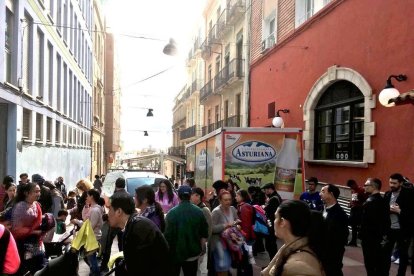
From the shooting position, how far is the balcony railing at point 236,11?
2220 cm

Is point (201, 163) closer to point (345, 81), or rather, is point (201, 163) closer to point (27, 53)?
point (345, 81)

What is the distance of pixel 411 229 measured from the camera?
679 centimetres

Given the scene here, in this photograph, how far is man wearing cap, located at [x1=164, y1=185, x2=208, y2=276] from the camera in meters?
5.55

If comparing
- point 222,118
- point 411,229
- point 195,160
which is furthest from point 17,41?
point 222,118

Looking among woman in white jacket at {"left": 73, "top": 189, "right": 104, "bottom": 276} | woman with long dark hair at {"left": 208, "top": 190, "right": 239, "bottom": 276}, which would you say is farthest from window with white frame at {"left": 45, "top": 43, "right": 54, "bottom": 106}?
woman with long dark hair at {"left": 208, "top": 190, "right": 239, "bottom": 276}

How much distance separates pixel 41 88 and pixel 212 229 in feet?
42.4

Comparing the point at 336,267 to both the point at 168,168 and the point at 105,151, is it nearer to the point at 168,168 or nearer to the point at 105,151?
the point at 105,151

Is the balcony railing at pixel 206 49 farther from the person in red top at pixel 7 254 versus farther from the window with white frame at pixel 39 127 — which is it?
the person in red top at pixel 7 254

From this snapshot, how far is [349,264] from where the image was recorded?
8305mm

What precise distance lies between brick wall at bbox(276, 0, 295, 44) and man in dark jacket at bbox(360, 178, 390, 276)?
10446 millimetres

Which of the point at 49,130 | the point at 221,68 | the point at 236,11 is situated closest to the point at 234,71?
the point at 236,11

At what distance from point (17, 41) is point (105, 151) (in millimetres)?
40733

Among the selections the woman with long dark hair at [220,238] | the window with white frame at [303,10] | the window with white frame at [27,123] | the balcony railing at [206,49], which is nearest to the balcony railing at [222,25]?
the balcony railing at [206,49]

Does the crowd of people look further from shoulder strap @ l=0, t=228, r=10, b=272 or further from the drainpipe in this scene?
the drainpipe
